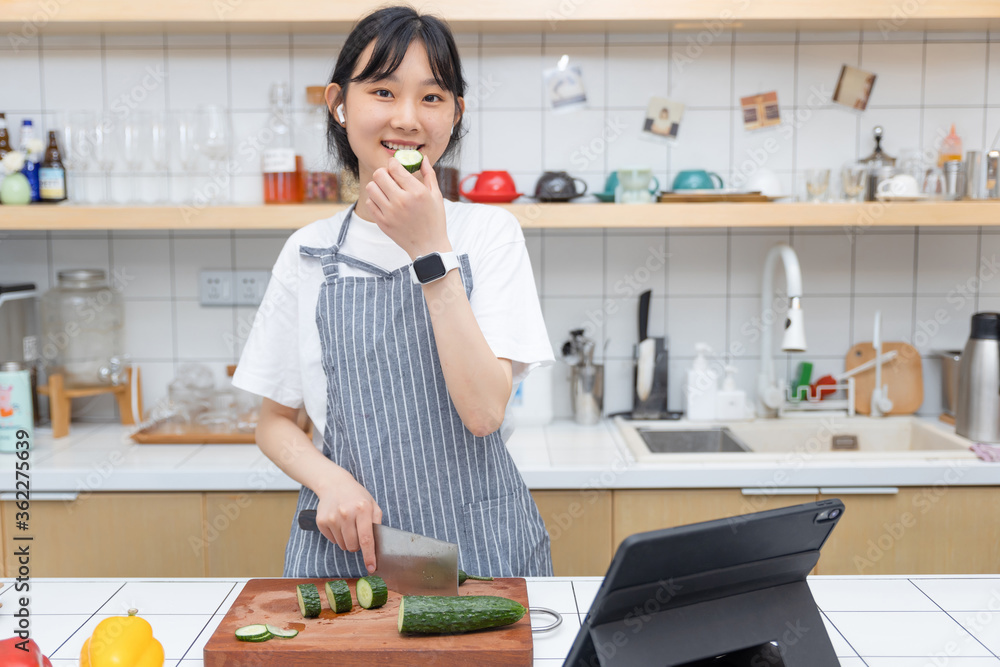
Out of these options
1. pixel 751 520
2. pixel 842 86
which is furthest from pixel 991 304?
pixel 751 520

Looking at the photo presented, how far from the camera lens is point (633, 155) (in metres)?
2.29

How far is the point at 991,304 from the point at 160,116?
2.34 meters

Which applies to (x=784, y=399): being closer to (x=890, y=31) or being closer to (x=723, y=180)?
(x=723, y=180)

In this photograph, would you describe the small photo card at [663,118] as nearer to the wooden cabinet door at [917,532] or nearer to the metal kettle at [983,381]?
the metal kettle at [983,381]

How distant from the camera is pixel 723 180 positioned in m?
2.29

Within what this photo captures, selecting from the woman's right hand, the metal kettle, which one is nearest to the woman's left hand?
the woman's right hand

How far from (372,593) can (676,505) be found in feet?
3.49

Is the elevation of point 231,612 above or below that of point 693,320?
below

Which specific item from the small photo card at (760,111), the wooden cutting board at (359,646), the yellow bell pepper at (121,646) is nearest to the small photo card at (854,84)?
the small photo card at (760,111)

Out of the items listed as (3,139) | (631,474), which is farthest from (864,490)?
(3,139)

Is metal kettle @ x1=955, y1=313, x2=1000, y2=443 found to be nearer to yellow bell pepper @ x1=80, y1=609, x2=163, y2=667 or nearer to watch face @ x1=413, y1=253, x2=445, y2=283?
watch face @ x1=413, y1=253, x2=445, y2=283

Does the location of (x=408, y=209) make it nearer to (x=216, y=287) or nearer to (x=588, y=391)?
(x=588, y=391)

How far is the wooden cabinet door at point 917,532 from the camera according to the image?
6.06ft

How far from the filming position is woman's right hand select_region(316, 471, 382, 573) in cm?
106
